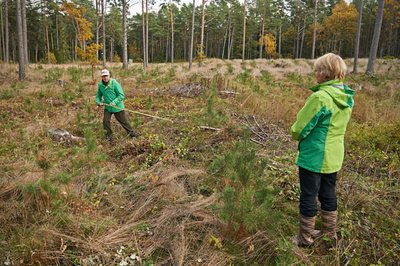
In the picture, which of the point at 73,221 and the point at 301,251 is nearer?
the point at 301,251

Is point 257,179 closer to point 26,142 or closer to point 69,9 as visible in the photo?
point 26,142

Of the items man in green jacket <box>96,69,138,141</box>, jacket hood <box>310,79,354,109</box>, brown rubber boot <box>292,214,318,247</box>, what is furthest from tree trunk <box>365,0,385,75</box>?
brown rubber boot <box>292,214,318,247</box>

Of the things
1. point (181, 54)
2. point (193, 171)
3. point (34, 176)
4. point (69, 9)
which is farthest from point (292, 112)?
point (181, 54)

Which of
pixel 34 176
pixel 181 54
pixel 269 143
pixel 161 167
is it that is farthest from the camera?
pixel 181 54

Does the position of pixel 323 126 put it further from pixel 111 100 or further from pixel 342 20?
pixel 342 20

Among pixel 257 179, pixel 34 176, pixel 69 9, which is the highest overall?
pixel 69 9

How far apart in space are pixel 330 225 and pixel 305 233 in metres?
0.30

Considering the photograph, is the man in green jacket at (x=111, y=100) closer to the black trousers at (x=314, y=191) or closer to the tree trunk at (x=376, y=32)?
the black trousers at (x=314, y=191)

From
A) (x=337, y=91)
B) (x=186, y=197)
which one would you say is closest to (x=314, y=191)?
→ (x=337, y=91)

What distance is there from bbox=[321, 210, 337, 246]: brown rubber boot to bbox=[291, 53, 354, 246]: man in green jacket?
23cm

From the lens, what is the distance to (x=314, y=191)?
2.56 m

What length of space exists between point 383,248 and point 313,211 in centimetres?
78

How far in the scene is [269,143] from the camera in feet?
17.1

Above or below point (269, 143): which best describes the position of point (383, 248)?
below
